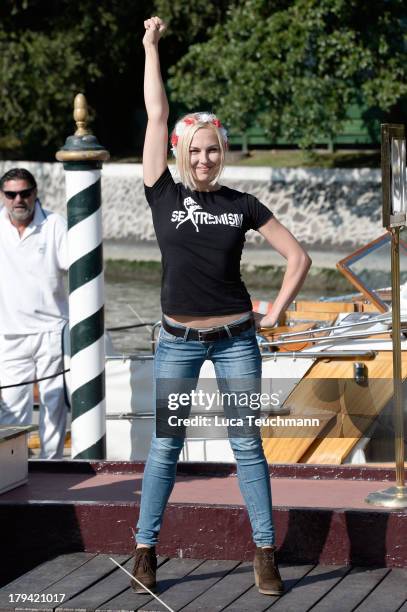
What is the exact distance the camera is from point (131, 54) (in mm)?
29562

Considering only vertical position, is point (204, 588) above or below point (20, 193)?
below

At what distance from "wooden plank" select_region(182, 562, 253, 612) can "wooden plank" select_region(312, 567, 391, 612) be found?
330 millimetres

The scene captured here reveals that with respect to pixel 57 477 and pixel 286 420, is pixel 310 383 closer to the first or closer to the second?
pixel 286 420

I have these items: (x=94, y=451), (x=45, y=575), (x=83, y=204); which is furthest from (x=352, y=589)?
(x=83, y=204)

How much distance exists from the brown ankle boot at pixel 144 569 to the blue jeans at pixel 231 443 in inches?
2.1

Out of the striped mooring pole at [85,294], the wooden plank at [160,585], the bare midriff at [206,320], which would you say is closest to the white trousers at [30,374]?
the striped mooring pole at [85,294]

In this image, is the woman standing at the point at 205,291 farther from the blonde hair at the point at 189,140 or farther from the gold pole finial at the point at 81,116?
the gold pole finial at the point at 81,116

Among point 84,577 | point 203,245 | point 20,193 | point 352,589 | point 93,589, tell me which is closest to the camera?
point 203,245

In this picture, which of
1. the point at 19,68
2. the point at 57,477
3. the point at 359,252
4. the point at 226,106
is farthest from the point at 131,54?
the point at 57,477

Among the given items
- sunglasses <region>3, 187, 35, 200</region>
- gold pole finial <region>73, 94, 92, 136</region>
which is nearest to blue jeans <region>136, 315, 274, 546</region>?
gold pole finial <region>73, 94, 92, 136</region>

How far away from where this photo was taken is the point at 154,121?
195 inches

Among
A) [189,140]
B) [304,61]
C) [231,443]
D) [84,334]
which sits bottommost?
[231,443]

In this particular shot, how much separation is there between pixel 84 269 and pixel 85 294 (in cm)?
14

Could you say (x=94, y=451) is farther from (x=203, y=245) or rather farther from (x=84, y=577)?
(x=203, y=245)
